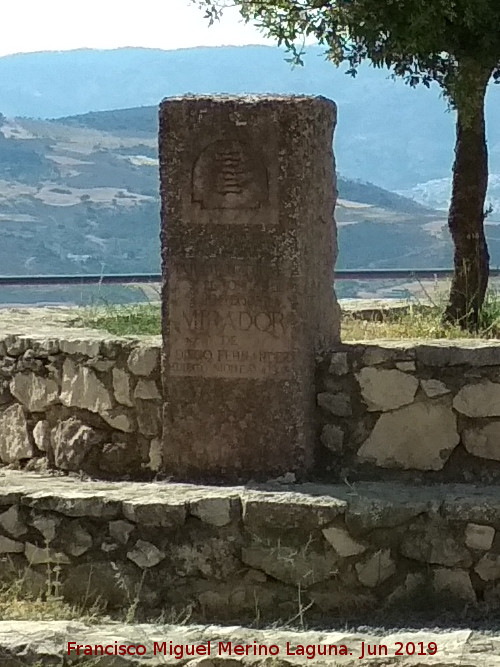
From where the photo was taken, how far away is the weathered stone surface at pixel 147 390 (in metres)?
4.96

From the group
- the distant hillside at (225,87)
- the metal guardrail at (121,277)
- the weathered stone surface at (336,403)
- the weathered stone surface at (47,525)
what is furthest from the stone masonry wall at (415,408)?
the distant hillside at (225,87)

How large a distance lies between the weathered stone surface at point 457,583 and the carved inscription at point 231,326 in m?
0.97

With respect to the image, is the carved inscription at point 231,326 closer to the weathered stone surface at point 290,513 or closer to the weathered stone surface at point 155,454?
the weathered stone surface at point 155,454

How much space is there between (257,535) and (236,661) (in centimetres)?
88

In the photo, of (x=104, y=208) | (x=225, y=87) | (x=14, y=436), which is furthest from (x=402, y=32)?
(x=225, y=87)

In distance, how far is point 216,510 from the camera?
4473 mm

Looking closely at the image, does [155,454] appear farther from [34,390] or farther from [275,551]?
[275,551]

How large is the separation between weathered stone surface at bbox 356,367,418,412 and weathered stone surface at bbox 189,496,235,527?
0.73m

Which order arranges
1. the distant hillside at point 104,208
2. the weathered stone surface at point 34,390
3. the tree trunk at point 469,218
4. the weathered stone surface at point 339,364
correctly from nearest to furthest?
1. the weathered stone surface at point 339,364
2. the weathered stone surface at point 34,390
3. the tree trunk at point 469,218
4. the distant hillside at point 104,208

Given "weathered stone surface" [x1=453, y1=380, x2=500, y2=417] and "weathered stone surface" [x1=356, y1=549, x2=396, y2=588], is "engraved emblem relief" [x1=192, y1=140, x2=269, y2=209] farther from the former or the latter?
"weathered stone surface" [x1=356, y1=549, x2=396, y2=588]

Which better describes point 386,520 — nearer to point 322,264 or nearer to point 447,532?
point 447,532

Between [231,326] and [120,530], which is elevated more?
[231,326]

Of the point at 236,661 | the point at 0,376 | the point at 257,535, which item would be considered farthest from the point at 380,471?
the point at 0,376

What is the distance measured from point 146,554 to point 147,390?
0.75 metres
